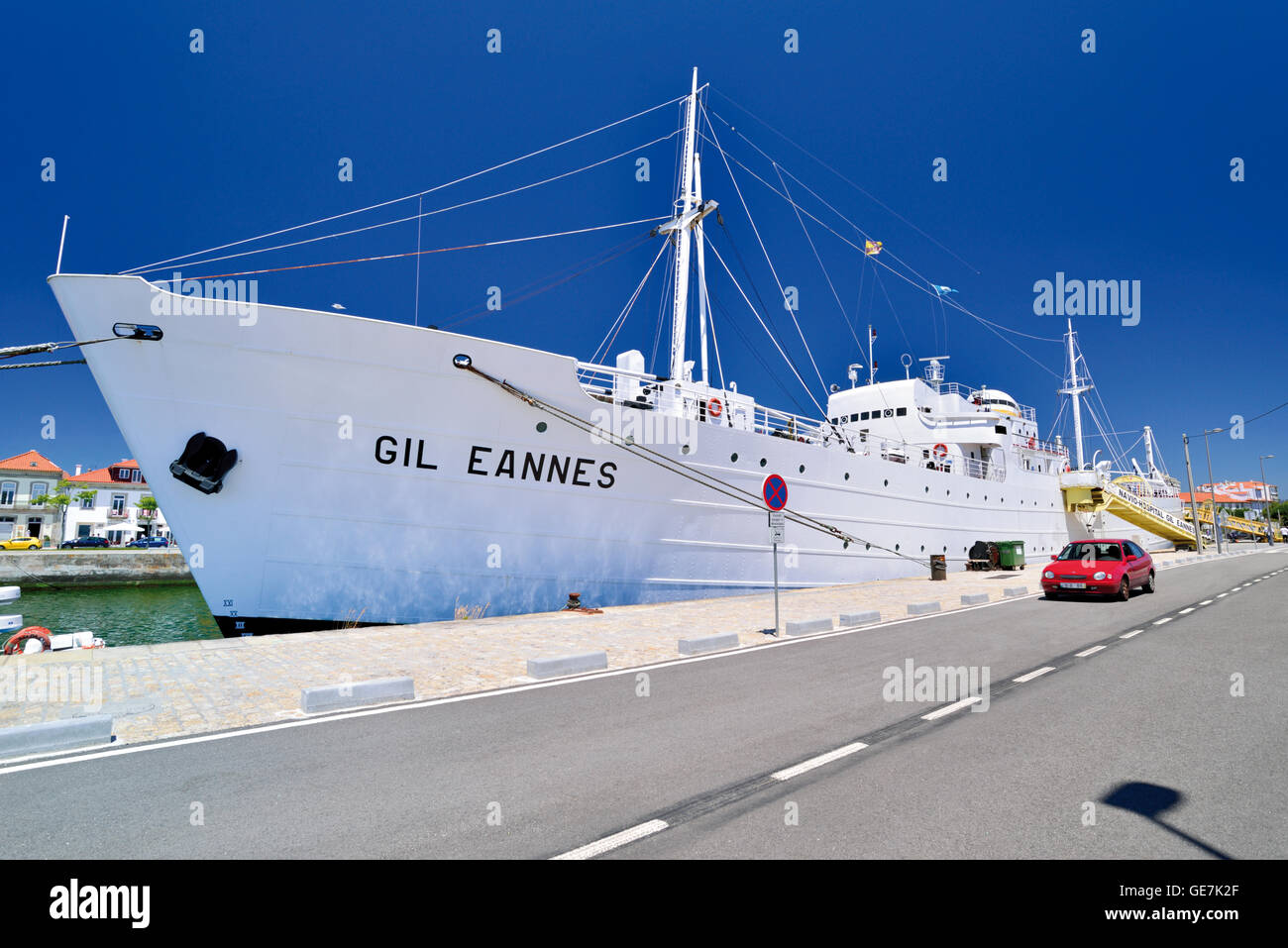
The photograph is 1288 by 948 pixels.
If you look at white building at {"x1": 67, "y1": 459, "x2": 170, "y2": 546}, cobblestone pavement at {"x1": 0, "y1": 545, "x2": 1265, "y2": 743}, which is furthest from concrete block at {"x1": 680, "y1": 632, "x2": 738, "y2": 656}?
white building at {"x1": 67, "y1": 459, "x2": 170, "y2": 546}

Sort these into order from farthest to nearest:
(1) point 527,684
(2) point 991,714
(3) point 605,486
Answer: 1. (3) point 605,486
2. (1) point 527,684
3. (2) point 991,714

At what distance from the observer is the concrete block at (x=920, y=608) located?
12.1 meters

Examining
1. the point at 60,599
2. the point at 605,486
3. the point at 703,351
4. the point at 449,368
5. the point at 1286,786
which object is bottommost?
the point at 60,599

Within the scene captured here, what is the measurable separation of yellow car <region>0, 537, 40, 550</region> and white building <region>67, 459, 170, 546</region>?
582cm

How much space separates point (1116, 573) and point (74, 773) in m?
16.8

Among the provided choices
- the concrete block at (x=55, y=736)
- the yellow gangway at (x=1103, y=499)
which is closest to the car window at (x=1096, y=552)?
the concrete block at (x=55, y=736)

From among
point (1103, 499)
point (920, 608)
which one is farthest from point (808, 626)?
point (1103, 499)

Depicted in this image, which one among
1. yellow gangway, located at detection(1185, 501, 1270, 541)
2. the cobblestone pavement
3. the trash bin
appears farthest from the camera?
yellow gangway, located at detection(1185, 501, 1270, 541)

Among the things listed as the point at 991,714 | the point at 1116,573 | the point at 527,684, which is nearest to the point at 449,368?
the point at 527,684

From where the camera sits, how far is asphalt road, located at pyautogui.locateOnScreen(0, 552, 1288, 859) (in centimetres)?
298

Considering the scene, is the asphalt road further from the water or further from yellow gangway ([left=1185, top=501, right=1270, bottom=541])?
yellow gangway ([left=1185, top=501, right=1270, bottom=541])

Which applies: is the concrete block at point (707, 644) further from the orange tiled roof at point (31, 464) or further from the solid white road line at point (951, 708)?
the orange tiled roof at point (31, 464)

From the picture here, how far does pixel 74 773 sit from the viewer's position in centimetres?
397
